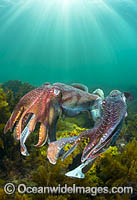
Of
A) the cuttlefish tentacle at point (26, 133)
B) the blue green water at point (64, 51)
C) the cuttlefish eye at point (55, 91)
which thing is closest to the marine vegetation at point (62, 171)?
the cuttlefish tentacle at point (26, 133)

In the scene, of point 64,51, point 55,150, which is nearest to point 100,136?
point 55,150

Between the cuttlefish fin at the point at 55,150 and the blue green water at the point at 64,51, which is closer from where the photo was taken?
the cuttlefish fin at the point at 55,150

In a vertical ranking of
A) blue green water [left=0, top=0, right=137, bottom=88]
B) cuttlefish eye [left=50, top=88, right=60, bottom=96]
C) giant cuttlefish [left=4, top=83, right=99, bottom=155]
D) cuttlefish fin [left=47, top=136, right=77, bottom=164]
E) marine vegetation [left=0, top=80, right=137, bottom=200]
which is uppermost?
blue green water [left=0, top=0, right=137, bottom=88]

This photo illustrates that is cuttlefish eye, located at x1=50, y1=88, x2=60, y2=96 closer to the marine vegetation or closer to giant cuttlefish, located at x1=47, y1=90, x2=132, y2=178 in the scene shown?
giant cuttlefish, located at x1=47, y1=90, x2=132, y2=178

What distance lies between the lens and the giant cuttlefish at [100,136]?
80 cm

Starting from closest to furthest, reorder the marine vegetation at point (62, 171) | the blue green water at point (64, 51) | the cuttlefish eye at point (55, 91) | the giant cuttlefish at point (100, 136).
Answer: the giant cuttlefish at point (100, 136)
the cuttlefish eye at point (55, 91)
the marine vegetation at point (62, 171)
the blue green water at point (64, 51)

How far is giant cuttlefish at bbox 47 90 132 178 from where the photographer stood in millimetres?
800

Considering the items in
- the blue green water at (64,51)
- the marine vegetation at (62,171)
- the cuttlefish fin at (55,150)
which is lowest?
the marine vegetation at (62,171)

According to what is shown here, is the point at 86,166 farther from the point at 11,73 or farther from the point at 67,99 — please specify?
the point at 11,73

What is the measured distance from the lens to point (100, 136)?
0.82 m

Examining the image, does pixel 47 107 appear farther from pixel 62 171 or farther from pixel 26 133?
pixel 62 171

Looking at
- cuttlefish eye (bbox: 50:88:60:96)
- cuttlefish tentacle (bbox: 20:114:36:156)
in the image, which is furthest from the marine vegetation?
cuttlefish eye (bbox: 50:88:60:96)

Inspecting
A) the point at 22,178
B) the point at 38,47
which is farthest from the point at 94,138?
the point at 38,47

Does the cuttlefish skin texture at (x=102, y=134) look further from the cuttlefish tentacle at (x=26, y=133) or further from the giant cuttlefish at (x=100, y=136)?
the cuttlefish tentacle at (x=26, y=133)
